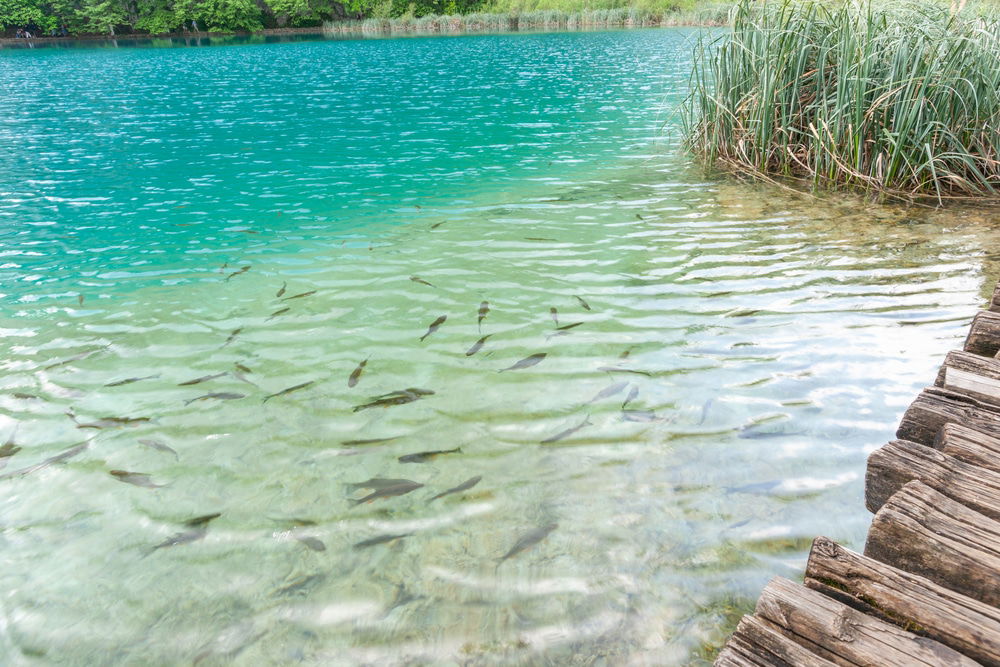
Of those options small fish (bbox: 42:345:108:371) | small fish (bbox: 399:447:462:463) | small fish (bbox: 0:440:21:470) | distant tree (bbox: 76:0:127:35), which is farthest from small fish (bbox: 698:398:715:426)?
distant tree (bbox: 76:0:127:35)

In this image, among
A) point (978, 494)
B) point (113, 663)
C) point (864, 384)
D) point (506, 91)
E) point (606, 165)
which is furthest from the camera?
point (506, 91)

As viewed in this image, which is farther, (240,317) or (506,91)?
(506,91)

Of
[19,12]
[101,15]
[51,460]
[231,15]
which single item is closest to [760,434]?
[51,460]

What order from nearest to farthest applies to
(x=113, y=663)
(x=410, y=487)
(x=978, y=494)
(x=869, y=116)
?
(x=978, y=494) → (x=113, y=663) → (x=410, y=487) → (x=869, y=116)

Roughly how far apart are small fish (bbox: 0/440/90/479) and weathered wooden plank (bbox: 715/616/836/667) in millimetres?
3042

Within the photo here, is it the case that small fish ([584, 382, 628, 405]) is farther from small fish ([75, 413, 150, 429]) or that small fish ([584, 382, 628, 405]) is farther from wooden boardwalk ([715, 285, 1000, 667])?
small fish ([75, 413, 150, 429])

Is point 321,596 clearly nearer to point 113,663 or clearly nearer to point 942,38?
point 113,663

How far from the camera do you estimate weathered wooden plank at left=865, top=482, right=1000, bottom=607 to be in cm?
149

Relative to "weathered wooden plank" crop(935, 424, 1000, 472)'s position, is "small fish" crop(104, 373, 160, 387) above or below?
below

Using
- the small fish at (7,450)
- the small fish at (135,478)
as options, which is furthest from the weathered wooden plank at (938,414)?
the small fish at (7,450)

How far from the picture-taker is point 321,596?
7.05 ft

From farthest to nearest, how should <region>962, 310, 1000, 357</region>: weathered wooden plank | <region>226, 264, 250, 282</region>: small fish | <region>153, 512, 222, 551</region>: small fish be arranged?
<region>226, 264, 250, 282</region>: small fish, <region>962, 310, 1000, 357</region>: weathered wooden plank, <region>153, 512, 222, 551</region>: small fish

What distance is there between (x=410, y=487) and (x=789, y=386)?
2002mm

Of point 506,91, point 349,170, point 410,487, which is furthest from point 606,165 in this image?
point 506,91
